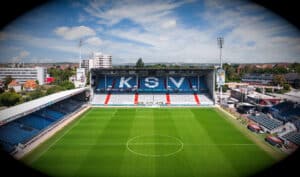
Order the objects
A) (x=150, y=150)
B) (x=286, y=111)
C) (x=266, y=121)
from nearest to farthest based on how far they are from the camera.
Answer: (x=150, y=150) < (x=266, y=121) < (x=286, y=111)

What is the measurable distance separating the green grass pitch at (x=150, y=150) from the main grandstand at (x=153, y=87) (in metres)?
5.58

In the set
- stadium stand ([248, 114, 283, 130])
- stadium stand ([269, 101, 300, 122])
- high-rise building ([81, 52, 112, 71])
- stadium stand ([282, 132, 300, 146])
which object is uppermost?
high-rise building ([81, 52, 112, 71])

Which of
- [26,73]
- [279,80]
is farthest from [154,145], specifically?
[26,73]

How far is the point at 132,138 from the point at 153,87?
11162 mm

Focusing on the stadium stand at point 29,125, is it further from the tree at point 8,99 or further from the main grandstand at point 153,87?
the tree at point 8,99

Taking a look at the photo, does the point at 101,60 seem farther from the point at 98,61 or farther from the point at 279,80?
the point at 279,80

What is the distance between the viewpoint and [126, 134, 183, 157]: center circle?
358 inches

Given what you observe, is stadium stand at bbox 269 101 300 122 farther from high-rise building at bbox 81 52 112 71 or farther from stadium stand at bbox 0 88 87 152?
high-rise building at bbox 81 52 112 71

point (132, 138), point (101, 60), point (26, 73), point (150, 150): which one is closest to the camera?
point (150, 150)

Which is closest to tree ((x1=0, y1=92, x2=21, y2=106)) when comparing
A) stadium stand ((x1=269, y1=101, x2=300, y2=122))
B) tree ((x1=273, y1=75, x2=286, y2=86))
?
stadium stand ((x1=269, y1=101, x2=300, y2=122))

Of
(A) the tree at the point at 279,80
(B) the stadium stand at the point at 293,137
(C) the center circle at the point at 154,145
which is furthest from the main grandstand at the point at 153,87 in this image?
(A) the tree at the point at 279,80

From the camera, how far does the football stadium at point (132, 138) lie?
784 cm

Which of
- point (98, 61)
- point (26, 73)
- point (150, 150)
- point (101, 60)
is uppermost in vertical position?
point (101, 60)

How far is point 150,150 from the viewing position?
366 inches
